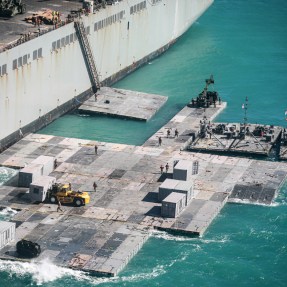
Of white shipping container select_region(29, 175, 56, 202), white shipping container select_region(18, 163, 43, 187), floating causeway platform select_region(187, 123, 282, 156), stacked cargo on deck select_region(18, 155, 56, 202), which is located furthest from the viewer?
floating causeway platform select_region(187, 123, 282, 156)

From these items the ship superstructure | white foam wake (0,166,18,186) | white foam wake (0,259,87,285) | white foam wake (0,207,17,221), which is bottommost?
white foam wake (0,259,87,285)

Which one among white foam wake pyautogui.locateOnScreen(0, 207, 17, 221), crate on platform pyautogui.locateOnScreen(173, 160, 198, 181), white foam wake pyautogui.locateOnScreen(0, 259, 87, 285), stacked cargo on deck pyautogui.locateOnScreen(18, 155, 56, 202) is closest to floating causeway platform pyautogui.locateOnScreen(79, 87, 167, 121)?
stacked cargo on deck pyautogui.locateOnScreen(18, 155, 56, 202)

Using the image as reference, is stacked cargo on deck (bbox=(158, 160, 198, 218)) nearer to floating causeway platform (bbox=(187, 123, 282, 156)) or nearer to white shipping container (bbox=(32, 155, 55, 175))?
floating causeway platform (bbox=(187, 123, 282, 156))

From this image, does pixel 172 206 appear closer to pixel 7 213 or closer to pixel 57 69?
pixel 7 213

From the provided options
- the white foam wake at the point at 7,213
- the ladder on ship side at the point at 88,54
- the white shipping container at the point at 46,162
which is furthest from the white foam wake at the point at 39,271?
the ladder on ship side at the point at 88,54

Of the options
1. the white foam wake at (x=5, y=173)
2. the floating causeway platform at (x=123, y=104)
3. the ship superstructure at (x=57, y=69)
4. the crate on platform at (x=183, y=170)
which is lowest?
the white foam wake at (x=5, y=173)

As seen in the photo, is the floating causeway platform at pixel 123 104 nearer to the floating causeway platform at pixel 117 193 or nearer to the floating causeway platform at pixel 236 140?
the floating causeway platform at pixel 117 193
